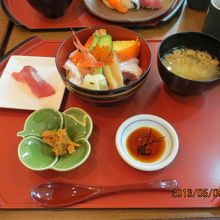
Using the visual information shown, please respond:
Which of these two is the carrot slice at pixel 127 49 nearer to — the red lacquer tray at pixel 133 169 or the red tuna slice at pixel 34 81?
the red lacquer tray at pixel 133 169

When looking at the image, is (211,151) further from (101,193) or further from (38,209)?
(38,209)

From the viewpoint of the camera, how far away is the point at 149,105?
3.41ft

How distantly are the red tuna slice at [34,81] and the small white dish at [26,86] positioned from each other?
0.6 inches

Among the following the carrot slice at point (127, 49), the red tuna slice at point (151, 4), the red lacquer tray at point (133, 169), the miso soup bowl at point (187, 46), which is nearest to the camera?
the red lacquer tray at point (133, 169)

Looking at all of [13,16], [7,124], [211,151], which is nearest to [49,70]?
[7,124]

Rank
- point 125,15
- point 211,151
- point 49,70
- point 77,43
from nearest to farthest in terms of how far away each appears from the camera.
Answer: point 211,151 → point 77,43 → point 49,70 → point 125,15

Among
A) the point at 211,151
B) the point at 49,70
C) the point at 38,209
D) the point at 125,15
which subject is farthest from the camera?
the point at 125,15

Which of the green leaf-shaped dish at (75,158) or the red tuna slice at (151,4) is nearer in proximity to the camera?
the green leaf-shaped dish at (75,158)

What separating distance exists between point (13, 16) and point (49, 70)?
0.57 m

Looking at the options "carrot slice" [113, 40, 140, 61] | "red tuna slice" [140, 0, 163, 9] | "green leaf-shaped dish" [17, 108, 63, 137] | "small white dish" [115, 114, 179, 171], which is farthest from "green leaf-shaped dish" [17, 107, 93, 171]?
"red tuna slice" [140, 0, 163, 9]

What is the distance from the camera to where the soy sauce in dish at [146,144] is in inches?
34.2

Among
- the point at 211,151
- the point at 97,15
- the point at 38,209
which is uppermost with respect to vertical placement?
the point at 97,15

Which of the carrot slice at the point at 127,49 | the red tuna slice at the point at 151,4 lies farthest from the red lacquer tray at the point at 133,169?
the red tuna slice at the point at 151,4

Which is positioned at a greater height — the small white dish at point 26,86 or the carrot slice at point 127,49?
the carrot slice at point 127,49
